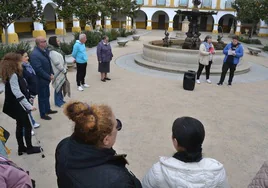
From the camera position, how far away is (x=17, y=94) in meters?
3.63

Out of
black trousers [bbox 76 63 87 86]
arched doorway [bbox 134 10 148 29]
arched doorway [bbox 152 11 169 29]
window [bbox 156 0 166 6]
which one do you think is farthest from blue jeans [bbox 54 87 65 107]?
arched doorway [bbox 152 11 169 29]

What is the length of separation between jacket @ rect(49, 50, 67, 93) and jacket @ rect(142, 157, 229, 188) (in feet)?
15.2

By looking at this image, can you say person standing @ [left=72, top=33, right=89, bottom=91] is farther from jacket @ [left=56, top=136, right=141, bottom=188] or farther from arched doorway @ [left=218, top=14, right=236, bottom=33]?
arched doorway @ [left=218, top=14, right=236, bottom=33]

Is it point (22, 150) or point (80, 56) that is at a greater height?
point (80, 56)

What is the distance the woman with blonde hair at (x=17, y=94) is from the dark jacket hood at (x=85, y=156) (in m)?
2.45

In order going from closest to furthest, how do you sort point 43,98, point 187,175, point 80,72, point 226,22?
point 187,175 < point 43,98 < point 80,72 < point 226,22

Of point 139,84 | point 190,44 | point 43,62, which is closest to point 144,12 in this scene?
point 190,44

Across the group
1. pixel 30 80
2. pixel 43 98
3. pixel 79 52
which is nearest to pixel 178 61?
pixel 79 52

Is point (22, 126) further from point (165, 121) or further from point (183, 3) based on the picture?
point (183, 3)

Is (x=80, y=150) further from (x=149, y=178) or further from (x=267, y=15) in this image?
(x=267, y=15)

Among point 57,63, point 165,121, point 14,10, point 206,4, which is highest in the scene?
point 206,4

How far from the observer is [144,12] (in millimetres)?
40344

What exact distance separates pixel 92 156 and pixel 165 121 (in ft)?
13.8

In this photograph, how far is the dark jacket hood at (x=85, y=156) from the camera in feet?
4.95
